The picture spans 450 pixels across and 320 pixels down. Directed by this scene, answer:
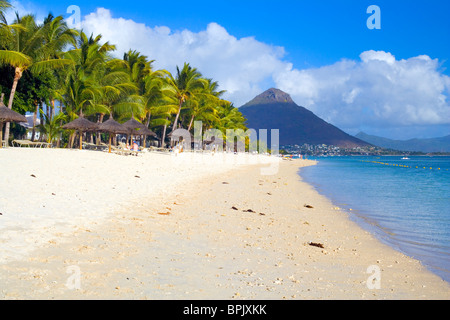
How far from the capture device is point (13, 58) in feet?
62.2

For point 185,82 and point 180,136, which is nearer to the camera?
point 185,82

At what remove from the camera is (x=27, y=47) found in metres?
21.6

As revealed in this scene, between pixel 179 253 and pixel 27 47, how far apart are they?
21873mm

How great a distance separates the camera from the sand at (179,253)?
369 centimetres

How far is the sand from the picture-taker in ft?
12.1

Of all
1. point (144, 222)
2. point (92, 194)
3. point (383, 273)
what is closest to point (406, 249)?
point (383, 273)

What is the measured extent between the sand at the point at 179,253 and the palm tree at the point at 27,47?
13894mm

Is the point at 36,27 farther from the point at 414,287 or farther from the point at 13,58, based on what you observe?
the point at 414,287

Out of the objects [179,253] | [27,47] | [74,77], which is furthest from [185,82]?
[179,253]
